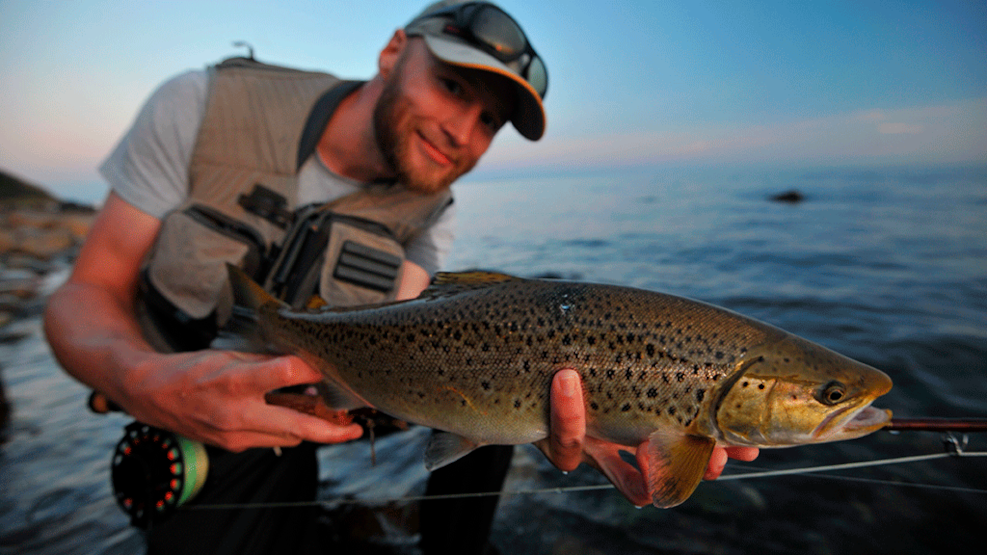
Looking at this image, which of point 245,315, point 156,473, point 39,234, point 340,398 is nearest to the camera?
point 340,398

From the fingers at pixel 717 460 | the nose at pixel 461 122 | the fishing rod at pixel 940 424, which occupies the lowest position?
the fingers at pixel 717 460

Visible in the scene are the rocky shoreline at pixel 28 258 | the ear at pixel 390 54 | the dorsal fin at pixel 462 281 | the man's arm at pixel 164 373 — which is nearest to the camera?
the man's arm at pixel 164 373

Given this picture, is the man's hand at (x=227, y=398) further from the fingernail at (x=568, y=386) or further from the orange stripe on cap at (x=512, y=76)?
the orange stripe on cap at (x=512, y=76)

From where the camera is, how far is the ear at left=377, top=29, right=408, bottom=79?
363 cm

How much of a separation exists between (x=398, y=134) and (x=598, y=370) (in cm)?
210

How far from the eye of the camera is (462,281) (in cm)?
230

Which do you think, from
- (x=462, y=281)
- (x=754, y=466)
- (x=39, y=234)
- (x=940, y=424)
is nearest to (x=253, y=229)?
(x=462, y=281)

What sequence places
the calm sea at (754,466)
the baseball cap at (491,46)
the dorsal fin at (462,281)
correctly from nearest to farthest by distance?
the dorsal fin at (462,281)
the baseball cap at (491,46)
the calm sea at (754,466)

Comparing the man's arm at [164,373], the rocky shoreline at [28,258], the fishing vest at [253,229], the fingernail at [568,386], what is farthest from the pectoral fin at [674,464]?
the rocky shoreline at [28,258]

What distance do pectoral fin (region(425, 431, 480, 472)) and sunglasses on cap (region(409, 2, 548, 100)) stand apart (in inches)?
91.1

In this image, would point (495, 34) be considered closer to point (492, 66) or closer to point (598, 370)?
point (492, 66)

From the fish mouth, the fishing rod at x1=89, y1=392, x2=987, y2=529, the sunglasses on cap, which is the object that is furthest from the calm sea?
the sunglasses on cap

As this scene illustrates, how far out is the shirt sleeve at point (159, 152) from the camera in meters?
2.95

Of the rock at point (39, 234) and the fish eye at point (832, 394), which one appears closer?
the fish eye at point (832, 394)
